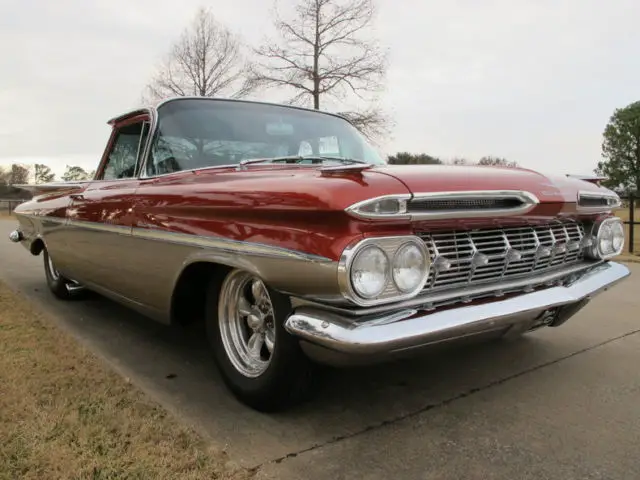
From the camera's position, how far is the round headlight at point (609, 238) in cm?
321

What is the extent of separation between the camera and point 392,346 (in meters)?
2.07

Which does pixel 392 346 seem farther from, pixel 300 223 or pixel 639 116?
pixel 639 116

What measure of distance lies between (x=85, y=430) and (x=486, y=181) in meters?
2.01

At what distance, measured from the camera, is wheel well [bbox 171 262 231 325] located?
286 centimetres

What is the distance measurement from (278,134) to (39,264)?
18.5 feet

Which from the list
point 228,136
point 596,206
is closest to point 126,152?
point 228,136

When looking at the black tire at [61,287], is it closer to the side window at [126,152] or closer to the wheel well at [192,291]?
the side window at [126,152]

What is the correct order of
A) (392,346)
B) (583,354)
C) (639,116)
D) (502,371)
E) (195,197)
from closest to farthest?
(392,346) < (195,197) < (502,371) < (583,354) < (639,116)

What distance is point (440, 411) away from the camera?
272cm

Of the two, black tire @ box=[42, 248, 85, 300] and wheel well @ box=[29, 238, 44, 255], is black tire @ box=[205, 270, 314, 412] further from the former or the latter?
wheel well @ box=[29, 238, 44, 255]

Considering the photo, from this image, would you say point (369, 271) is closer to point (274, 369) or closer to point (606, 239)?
point (274, 369)

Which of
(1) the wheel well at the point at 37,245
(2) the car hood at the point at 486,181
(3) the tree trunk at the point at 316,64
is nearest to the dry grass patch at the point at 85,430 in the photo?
(2) the car hood at the point at 486,181

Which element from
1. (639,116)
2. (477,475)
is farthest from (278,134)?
(639,116)

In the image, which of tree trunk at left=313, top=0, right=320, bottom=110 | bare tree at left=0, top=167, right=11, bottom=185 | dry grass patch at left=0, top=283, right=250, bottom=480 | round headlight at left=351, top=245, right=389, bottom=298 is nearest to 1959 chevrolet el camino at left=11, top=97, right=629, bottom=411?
round headlight at left=351, top=245, right=389, bottom=298
